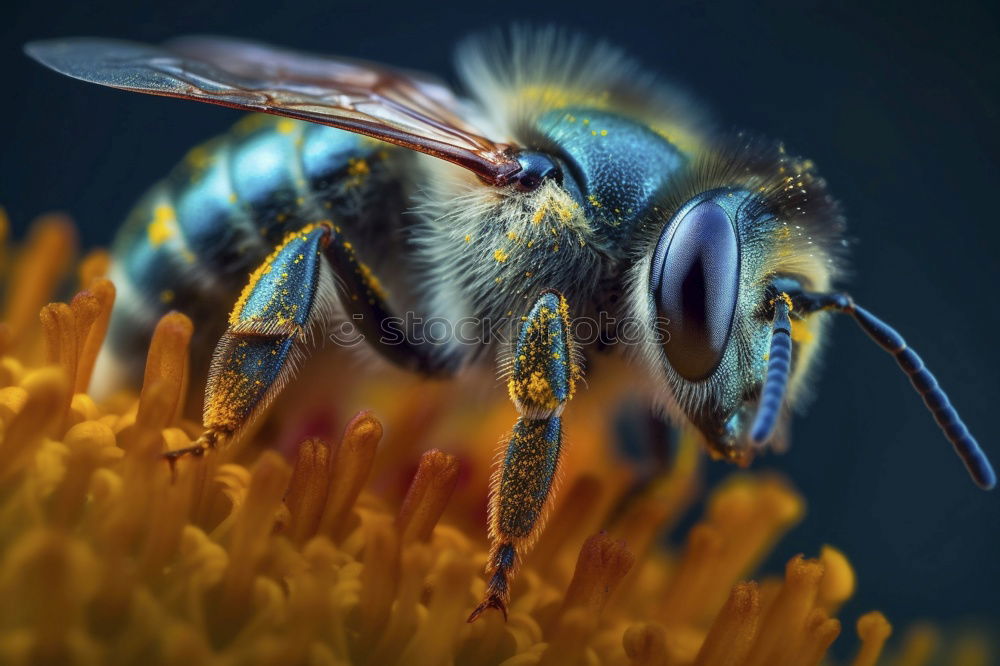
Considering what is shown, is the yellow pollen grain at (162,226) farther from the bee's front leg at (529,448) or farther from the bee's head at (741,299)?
the bee's head at (741,299)

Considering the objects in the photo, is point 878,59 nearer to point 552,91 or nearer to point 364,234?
point 552,91

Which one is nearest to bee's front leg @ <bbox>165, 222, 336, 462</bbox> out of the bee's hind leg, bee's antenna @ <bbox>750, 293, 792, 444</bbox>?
the bee's hind leg

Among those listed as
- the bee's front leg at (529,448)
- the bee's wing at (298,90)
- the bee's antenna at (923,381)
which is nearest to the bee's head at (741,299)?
the bee's antenna at (923,381)

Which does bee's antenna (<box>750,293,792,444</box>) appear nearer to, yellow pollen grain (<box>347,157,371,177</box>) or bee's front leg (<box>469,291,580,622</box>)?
bee's front leg (<box>469,291,580,622</box>)

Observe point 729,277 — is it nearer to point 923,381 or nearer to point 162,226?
point 923,381

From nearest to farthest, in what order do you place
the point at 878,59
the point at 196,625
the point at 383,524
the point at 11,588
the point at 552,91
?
the point at 11,588 → the point at 196,625 → the point at 383,524 → the point at 552,91 → the point at 878,59

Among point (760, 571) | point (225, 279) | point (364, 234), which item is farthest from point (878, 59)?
point (225, 279)
